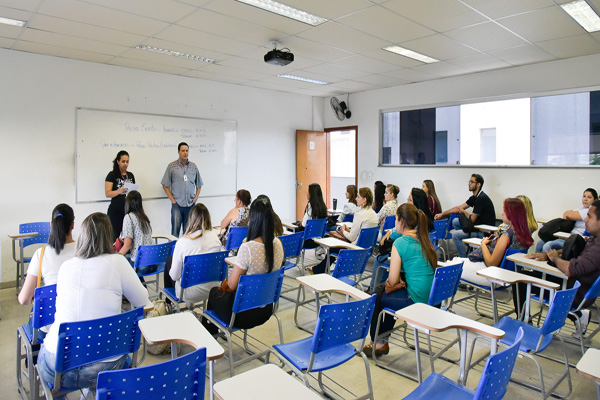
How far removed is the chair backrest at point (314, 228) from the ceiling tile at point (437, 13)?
251 centimetres

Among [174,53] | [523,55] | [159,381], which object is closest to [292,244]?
[159,381]

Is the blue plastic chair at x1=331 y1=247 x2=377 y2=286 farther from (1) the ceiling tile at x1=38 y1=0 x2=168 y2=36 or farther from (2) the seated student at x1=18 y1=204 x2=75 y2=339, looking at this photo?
(1) the ceiling tile at x1=38 y1=0 x2=168 y2=36

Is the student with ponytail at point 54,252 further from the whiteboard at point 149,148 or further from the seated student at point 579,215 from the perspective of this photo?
the seated student at point 579,215

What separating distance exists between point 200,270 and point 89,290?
1096 millimetres

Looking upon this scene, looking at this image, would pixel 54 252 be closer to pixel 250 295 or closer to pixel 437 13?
pixel 250 295

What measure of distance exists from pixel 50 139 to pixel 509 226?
18.3 feet

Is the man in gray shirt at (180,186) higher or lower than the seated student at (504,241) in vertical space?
higher

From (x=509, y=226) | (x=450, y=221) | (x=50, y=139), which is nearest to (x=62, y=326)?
(x=509, y=226)

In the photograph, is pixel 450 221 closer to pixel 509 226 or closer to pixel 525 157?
pixel 525 157

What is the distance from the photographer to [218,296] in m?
2.81

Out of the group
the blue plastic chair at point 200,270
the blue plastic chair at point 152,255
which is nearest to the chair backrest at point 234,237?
the blue plastic chair at point 152,255

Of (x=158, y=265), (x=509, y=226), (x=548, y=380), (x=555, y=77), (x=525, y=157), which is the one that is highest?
(x=555, y=77)

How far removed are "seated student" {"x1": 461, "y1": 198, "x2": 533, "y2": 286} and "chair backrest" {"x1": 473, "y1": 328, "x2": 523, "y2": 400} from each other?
2032mm

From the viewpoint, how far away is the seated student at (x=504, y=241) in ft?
11.7
